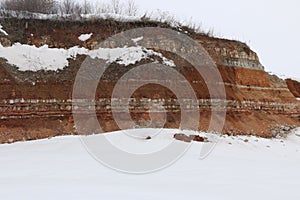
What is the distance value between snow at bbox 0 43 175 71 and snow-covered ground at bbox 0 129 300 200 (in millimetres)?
5205

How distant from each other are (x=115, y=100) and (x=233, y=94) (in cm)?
560

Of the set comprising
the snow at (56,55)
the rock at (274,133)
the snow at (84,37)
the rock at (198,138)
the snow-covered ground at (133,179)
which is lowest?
the rock at (274,133)

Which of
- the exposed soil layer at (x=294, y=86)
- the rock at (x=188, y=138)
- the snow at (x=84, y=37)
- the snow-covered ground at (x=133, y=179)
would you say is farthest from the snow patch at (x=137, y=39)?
the exposed soil layer at (x=294, y=86)

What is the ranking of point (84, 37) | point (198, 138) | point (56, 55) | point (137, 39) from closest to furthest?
point (198, 138) < point (56, 55) < point (84, 37) < point (137, 39)

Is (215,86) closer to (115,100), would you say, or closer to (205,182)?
(115,100)

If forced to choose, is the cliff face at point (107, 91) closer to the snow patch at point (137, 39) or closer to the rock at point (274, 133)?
the rock at point (274, 133)

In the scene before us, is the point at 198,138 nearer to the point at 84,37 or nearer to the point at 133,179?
the point at 133,179

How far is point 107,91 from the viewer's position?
43.2ft

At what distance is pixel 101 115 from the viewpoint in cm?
1260

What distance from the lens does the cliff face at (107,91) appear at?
1202 cm

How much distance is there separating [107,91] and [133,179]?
7.89 meters

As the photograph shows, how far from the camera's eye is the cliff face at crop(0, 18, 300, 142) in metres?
12.0

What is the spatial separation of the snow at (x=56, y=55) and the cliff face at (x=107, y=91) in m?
0.23

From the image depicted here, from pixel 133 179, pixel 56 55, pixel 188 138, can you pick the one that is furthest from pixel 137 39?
pixel 133 179
